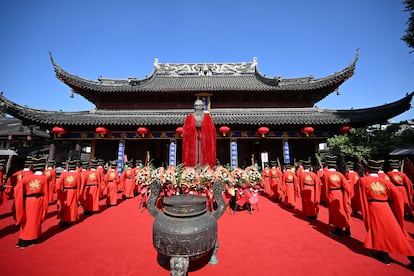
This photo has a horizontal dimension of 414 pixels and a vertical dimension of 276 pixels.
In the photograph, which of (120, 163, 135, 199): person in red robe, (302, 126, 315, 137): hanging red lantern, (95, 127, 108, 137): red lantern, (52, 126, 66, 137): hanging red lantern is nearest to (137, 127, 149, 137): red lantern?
(95, 127, 108, 137): red lantern

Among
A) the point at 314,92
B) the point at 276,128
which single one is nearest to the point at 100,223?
the point at 276,128

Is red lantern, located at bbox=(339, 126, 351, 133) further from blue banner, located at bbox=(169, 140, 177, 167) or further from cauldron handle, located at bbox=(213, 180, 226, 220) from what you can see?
cauldron handle, located at bbox=(213, 180, 226, 220)

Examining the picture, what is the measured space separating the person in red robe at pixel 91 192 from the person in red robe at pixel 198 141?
3.86 meters

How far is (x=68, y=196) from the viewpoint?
182 inches

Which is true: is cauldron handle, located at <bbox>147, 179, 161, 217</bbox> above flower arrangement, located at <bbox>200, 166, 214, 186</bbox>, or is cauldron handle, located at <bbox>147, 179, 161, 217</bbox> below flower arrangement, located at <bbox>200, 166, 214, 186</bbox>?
below

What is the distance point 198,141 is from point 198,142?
24 mm

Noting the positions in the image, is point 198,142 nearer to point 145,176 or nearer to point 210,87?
point 145,176

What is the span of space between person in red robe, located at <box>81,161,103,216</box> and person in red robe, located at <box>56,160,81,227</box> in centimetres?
67

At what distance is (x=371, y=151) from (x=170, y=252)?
35.7ft

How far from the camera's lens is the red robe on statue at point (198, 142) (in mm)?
3910

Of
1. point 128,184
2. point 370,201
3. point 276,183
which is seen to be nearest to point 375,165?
point 370,201

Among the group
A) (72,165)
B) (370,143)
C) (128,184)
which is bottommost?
(128,184)

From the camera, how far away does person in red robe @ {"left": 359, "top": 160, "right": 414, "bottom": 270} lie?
9.41 feet

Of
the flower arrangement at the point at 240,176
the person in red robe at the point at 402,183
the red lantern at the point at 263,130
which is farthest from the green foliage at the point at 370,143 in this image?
the flower arrangement at the point at 240,176
